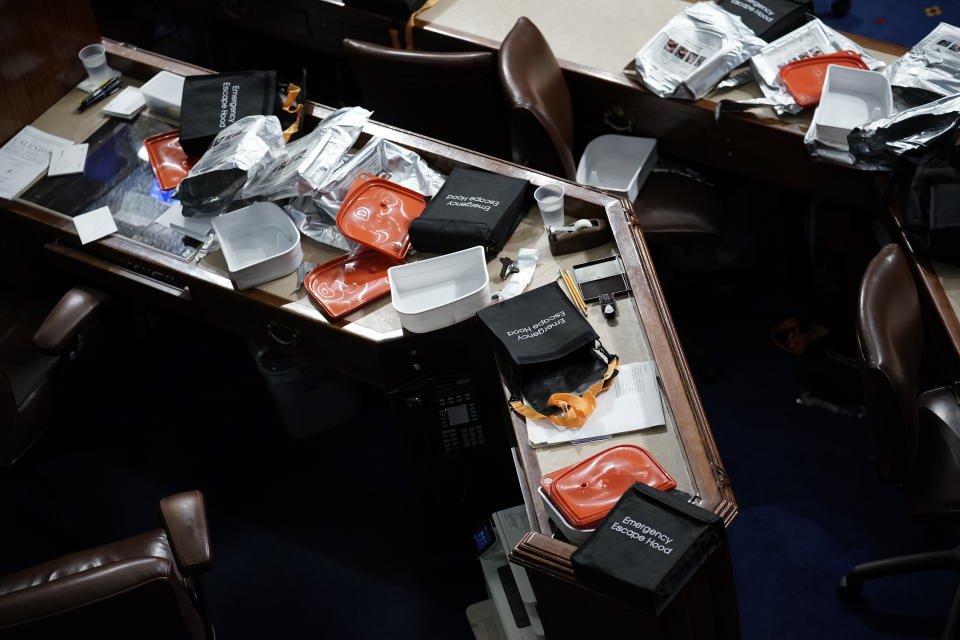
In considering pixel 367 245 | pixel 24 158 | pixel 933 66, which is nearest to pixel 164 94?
pixel 24 158

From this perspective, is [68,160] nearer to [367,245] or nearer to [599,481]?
[367,245]

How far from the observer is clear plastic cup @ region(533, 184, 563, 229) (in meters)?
2.72

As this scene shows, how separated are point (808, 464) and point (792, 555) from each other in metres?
0.33

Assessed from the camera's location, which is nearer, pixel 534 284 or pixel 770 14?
pixel 534 284

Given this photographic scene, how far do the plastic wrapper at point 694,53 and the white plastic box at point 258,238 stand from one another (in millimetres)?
1278

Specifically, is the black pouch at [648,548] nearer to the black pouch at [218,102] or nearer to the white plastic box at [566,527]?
the white plastic box at [566,527]

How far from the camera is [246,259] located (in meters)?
2.87

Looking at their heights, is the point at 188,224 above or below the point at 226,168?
below

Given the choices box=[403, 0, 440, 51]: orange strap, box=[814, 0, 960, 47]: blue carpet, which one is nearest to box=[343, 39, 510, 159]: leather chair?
box=[403, 0, 440, 51]: orange strap

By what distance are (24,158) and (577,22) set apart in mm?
1963

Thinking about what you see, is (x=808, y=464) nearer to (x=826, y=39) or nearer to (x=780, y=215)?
(x=780, y=215)

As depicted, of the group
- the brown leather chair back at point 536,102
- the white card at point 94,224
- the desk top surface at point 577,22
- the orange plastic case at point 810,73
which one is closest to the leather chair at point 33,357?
the white card at point 94,224

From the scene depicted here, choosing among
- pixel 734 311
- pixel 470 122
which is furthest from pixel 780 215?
pixel 470 122

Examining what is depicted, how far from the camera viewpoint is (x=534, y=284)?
2.65 m
